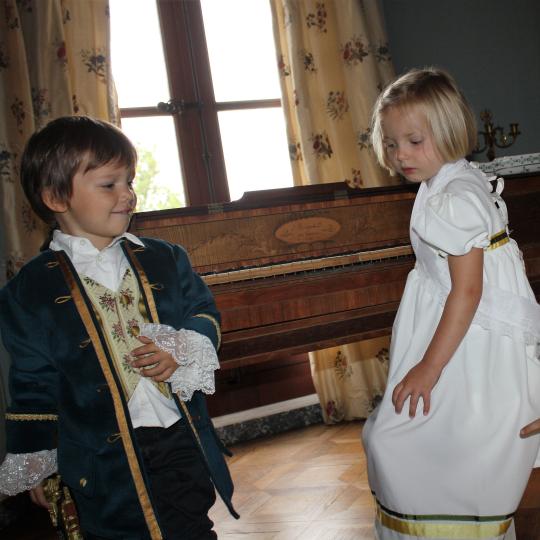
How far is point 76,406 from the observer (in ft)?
4.34

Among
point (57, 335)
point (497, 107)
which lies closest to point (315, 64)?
point (497, 107)

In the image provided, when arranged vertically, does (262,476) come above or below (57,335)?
below

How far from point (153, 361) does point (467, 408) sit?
25.5 inches

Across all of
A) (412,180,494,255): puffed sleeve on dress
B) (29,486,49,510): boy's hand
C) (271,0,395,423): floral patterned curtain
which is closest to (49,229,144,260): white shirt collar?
(29,486,49,510): boy's hand

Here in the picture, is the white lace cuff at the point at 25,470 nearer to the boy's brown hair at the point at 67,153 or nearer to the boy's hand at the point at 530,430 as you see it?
the boy's brown hair at the point at 67,153

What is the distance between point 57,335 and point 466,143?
981 millimetres

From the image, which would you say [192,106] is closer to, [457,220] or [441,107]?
[441,107]

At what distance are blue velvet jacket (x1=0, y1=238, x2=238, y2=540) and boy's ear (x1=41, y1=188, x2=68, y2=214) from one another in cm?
16

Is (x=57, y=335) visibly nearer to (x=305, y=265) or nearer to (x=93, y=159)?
(x=93, y=159)

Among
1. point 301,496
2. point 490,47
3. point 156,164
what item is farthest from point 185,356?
point 490,47

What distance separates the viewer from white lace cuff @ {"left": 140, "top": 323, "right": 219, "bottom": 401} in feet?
4.42

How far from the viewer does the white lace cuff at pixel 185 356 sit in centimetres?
135

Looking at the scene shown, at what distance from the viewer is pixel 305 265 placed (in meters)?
1.94

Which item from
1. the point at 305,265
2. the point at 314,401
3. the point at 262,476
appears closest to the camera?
the point at 305,265
